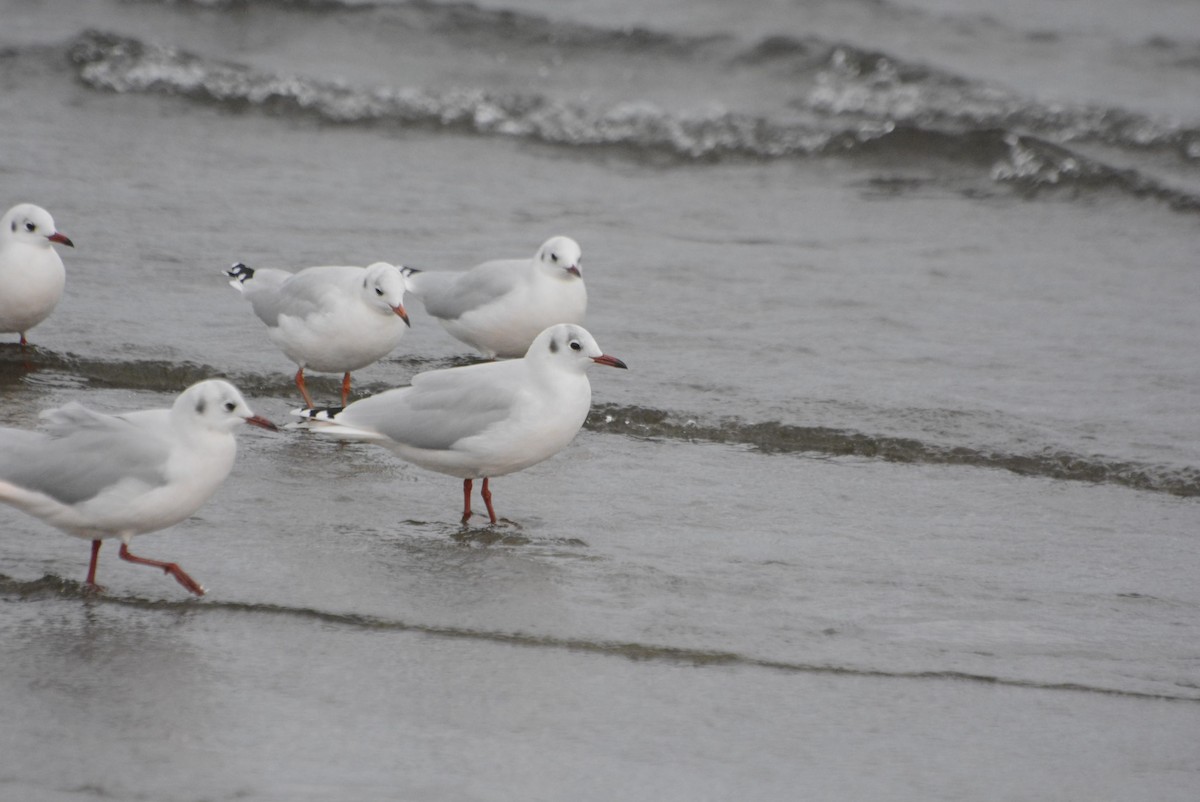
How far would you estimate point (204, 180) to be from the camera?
1112 cm

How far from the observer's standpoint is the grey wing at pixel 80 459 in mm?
4516

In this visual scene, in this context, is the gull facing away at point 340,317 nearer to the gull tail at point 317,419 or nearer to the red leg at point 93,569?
the gull tail at point 317,419

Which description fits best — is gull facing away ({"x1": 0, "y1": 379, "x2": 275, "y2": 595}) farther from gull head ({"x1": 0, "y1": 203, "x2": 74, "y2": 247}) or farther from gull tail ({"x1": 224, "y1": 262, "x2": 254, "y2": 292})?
gull tail ({"x1": 224, "y1": 262, "x2": 254, "y2": 292})

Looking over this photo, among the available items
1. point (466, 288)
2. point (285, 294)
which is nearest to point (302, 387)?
point (285, 294)

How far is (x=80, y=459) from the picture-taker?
4.57 meters

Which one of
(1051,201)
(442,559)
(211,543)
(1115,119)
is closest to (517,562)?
(442,559)

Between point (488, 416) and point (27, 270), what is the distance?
2.84 metres

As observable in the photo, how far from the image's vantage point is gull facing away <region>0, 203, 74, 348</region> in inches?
277

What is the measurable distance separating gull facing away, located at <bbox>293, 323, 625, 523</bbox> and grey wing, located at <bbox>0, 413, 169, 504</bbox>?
1034mm

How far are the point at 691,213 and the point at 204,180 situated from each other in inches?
140

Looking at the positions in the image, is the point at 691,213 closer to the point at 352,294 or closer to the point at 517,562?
the point at 352,294

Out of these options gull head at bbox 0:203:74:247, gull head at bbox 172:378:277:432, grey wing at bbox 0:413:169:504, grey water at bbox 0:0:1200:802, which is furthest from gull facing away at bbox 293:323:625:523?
gull head at bbox 0:203:74:247

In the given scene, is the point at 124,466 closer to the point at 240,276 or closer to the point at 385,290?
the point at 385,290

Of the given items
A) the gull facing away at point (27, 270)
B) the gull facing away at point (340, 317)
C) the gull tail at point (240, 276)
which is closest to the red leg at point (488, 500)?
the gull facing away at point (340, 317)
